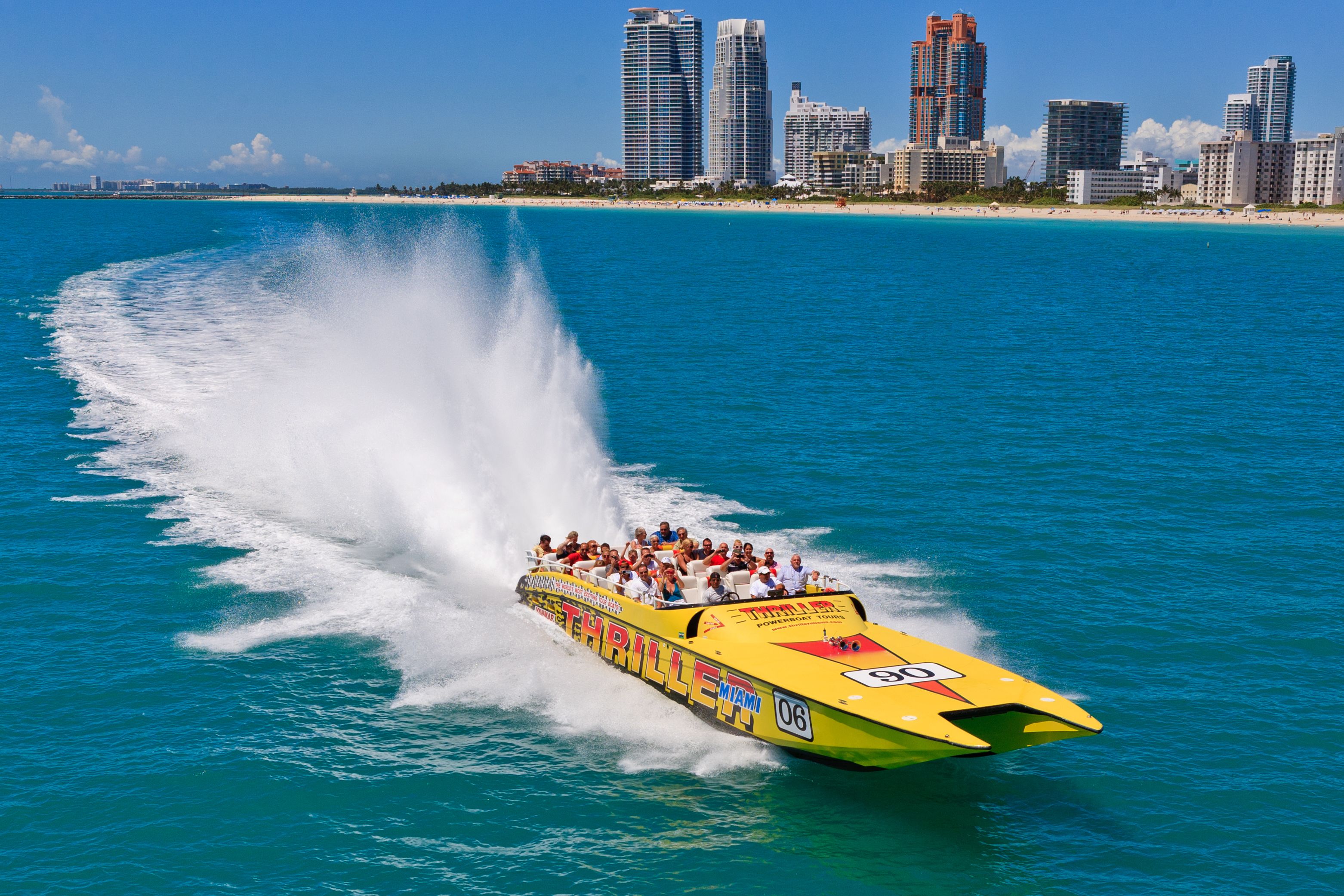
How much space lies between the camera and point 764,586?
20.9 meters

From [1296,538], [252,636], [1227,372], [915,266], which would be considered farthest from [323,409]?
[915,266]

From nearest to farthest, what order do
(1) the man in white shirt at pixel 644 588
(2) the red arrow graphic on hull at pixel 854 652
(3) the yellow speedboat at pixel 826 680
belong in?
(3) the yellow speedboat at pixel 826 680 → (2) the red arrow graphic on hull at pixel 854 652 → (1) the man in white shirt at pixel 644 588

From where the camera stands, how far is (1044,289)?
94.8m

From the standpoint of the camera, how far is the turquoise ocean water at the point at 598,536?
16.2 meters

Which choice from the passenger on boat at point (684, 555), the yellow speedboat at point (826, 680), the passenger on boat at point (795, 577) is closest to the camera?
the yellow speedboat at point (826, 680)

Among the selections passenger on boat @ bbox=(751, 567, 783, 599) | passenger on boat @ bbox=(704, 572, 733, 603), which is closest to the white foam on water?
passenger on boat @ bbox=(704, 572, 733, 603)

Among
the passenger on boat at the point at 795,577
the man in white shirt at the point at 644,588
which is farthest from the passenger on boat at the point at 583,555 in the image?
the passenger on boat at the point at 795,577

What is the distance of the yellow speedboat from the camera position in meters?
16.1

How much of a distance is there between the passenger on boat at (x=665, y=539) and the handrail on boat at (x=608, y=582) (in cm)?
183

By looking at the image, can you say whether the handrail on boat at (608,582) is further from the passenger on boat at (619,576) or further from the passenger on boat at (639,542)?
the passenger on boat at (639,542)

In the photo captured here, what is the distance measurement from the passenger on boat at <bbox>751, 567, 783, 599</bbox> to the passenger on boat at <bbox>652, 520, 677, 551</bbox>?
10.9ft

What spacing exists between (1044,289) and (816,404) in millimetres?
55998

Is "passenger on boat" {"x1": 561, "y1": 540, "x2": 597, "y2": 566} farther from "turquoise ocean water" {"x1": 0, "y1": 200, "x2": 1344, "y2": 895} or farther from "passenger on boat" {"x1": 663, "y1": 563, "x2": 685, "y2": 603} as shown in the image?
"passenger on boat" {"x1": 663, "y1": 563, "x2": 685, "y2": 603}

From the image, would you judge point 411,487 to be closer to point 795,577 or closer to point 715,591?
point 715,591
